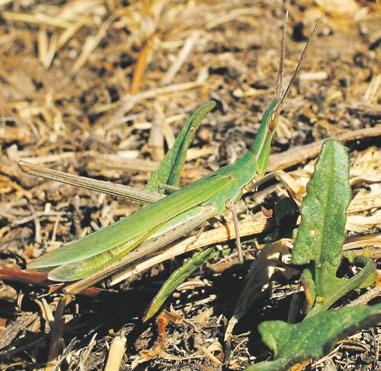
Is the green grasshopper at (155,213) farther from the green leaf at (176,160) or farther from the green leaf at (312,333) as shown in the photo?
the green leaf at (312,333)

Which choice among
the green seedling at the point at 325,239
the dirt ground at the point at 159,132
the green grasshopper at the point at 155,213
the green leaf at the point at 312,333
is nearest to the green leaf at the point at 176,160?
the green grasshopper at the point at 155,213

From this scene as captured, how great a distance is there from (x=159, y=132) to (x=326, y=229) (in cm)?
146

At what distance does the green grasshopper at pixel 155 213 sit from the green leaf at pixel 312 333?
0.50 m

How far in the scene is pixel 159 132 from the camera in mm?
2869

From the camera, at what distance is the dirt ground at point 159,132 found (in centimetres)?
182

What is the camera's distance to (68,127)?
324 centimetres

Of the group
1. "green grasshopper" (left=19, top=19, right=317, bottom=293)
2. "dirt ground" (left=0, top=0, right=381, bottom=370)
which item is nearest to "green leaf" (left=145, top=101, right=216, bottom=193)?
"green grasshopper" (left=19, top=19, right=317, bottom=293)

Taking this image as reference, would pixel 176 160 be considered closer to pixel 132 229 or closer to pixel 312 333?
pixel 132 229

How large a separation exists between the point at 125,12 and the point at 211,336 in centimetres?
278

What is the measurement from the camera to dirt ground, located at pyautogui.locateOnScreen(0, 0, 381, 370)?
5.96ft

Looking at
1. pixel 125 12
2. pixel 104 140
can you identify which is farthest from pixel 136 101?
pixel 125 12

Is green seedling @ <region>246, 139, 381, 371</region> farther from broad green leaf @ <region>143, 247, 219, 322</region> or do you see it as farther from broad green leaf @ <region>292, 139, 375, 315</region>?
broad green leaf @ <region>143, 247, 219, 322</region>

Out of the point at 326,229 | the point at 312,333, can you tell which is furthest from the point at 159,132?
the point at 312,333

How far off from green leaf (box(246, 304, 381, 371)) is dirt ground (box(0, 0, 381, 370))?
0.22 meters
